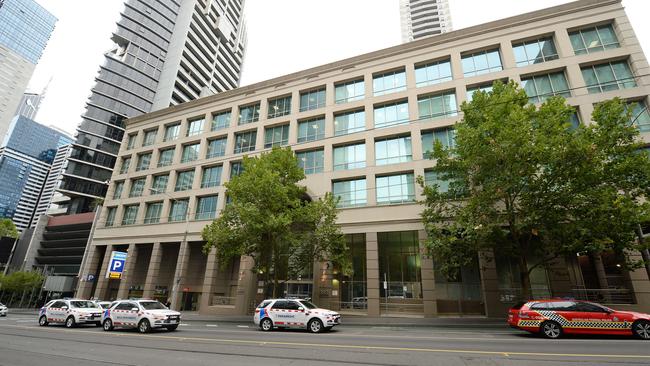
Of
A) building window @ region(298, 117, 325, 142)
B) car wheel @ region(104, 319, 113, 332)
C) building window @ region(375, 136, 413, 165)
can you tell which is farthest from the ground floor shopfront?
building window @ region(298, 117, 325, 142)

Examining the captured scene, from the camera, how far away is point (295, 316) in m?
15.2

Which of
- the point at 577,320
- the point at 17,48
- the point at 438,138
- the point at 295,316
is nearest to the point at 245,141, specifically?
the point at 438,138

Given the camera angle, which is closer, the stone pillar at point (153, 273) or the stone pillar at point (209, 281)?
the stone pillar at point (209, 281)

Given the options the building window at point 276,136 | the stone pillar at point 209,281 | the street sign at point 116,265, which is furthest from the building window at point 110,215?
the building window at point 276,136

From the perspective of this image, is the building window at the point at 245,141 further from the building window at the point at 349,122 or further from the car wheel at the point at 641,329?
the car wheel at the point at 641,329

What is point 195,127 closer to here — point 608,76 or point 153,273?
point 153,273

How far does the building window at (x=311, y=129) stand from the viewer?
3019 centimetres

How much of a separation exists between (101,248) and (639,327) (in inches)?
1885

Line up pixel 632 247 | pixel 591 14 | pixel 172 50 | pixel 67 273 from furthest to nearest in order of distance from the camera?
pixel 172 50, pixel 67 273, pixel 591 14, pixel 632 247

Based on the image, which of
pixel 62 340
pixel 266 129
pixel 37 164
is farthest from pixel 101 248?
pixel 37 164

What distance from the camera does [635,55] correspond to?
21828 millimetres

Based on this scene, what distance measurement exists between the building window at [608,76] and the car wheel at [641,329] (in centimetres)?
1744

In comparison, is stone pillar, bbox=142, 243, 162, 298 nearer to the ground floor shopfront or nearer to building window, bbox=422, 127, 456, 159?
the ground floor shopfront

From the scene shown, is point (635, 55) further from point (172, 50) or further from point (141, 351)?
point (172, 50)
